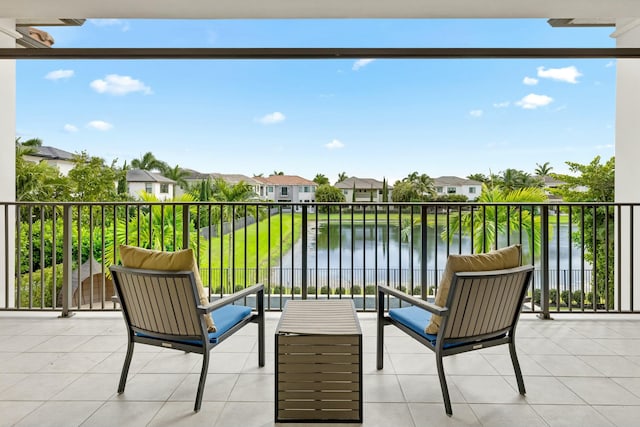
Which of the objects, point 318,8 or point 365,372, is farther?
point 318,8

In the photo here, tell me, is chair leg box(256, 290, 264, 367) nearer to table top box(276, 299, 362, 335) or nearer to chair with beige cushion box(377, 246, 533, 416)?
table top box(276, 299, 362, 335)

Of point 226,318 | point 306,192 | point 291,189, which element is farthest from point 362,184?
point 226,318

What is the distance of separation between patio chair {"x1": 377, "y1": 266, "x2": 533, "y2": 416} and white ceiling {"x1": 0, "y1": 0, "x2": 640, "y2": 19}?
2.44 metres

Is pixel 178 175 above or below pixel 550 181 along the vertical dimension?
above

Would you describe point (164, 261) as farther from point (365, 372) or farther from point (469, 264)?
point (469, 264)

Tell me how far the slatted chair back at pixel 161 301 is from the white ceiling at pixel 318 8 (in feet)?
8.06

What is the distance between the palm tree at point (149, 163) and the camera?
84.5 ft

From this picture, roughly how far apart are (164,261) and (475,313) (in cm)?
175

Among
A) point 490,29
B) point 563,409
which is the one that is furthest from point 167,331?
point 490,29

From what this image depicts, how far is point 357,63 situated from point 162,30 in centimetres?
1219

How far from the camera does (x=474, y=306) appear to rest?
2.26 meters

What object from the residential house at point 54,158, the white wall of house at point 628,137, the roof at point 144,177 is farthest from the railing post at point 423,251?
the roof at point 144,177

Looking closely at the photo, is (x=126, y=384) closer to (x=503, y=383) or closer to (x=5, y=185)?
(x=503, y=383)

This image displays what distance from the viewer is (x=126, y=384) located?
256 cm
